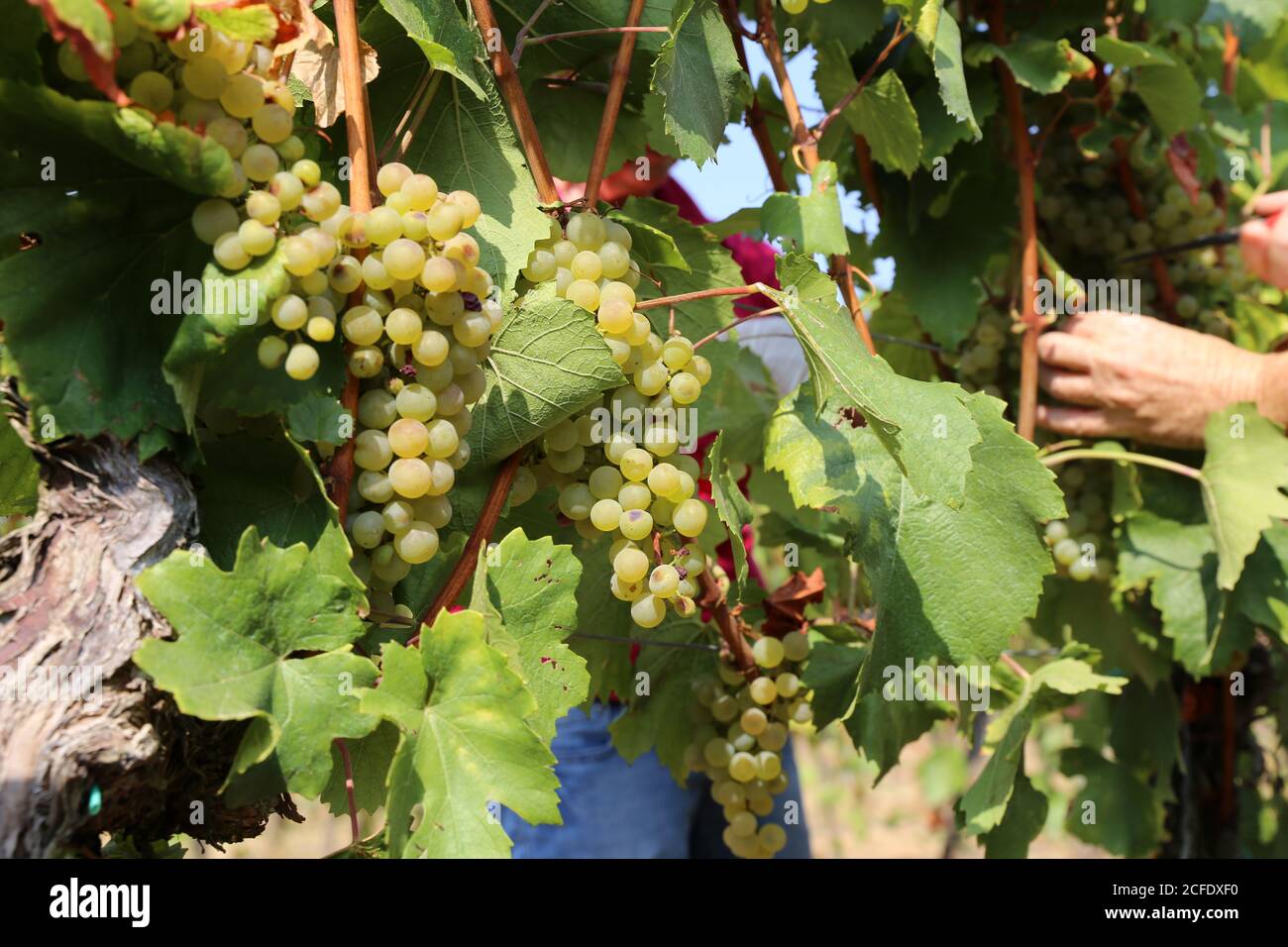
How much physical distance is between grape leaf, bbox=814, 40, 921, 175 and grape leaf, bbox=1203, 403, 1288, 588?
0.56 metres

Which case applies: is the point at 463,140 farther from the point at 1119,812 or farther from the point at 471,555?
the point at 1119,812

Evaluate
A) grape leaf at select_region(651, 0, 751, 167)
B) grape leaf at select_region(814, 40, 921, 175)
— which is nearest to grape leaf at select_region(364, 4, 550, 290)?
grape leaf at select_region(651, 0, 751, 167)

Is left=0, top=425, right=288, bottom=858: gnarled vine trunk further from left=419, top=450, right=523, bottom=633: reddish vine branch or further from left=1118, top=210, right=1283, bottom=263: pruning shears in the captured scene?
left=1118, top=210, right=1283, bottom=263: pruning shears

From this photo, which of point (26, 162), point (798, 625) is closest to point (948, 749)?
point (798, 625)

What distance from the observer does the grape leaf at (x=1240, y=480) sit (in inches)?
53.4

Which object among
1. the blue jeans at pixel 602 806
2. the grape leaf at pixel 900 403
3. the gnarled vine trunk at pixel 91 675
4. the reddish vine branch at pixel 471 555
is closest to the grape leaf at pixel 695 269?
the grape leaf at pixel 900 403

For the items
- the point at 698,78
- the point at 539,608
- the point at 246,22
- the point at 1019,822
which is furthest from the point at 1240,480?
the point at 246,22

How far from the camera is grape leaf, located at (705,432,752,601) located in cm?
87

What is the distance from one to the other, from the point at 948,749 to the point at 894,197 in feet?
13.7

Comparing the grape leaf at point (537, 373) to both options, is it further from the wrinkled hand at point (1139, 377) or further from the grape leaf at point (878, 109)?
the wrinkled hand at point (1139, 377)

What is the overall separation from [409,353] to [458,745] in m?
0.26

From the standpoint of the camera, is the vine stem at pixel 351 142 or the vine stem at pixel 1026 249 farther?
the vine stem at pixel 1026 249

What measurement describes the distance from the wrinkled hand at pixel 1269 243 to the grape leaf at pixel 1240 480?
0.78 feet

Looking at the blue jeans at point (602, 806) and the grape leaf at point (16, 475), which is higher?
the grape leaf at point (16, 475)
